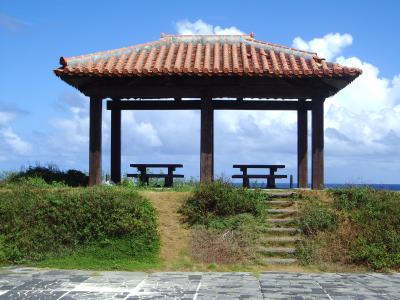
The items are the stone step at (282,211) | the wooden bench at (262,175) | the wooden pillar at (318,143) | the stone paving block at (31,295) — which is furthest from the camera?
the wooden bench at (262,175)

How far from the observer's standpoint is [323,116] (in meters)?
14.6

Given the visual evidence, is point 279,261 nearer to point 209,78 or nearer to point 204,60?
point 209,78

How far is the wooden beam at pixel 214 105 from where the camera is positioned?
15.6 m

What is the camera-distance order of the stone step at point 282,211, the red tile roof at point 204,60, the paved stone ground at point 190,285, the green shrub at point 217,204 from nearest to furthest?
the paved stone ground at point 190,285
the green shrub at point 217,204
the stone step at point 282,211
the red tile roof at point 204,60

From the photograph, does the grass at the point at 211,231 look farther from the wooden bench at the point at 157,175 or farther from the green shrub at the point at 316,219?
Answer: the wooden bench at the point at 157,175

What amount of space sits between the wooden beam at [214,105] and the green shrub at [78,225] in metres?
4.36

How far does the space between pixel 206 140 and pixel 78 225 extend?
419 cm

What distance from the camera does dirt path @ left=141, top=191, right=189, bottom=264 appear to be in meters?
11.4

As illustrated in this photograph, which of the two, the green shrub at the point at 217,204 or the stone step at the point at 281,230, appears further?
the green shrub at the point at 217,204

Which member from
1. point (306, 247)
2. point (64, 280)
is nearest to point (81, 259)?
point (64, 280)

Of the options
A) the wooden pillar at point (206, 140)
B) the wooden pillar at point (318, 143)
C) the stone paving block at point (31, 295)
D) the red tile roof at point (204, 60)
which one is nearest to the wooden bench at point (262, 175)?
the wooden pillar at point (206, 140)

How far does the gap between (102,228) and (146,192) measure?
197cm

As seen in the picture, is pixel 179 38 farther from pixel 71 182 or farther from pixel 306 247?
pixel 306 247

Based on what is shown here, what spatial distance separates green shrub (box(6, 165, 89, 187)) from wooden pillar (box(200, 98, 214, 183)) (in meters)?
3.61
